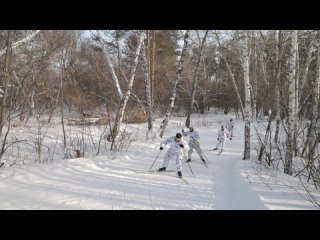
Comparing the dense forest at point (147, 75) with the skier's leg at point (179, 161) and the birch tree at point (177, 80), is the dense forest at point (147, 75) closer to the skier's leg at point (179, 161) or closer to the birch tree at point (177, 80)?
the birch tree at point (177, 80)

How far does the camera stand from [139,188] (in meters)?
9.50

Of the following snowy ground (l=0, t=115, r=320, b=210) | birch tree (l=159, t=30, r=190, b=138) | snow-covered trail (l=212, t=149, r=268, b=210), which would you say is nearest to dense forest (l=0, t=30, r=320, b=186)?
birch tree (l=159, t=30, r=190, b=138)

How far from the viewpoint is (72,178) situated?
10.4m

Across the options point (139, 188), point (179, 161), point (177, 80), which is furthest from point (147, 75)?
point (139, 188)

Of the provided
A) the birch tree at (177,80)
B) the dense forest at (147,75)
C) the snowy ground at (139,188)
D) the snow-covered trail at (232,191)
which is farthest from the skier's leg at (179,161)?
the birch tree at (177,80)

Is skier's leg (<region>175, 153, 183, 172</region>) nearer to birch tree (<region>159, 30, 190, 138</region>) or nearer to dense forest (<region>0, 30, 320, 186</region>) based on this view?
dense forest (<region>0, 30, 320, 186</region>)

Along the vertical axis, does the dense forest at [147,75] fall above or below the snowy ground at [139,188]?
above

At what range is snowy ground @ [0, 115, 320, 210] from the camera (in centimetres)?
772

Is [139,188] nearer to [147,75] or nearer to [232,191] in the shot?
[232,191]

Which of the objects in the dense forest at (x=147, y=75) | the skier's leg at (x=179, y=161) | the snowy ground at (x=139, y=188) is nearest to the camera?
the snowy ground at (x=139, y=188)

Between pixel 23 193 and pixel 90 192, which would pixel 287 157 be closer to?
pixel 90 192

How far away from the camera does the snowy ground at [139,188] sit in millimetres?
7723
